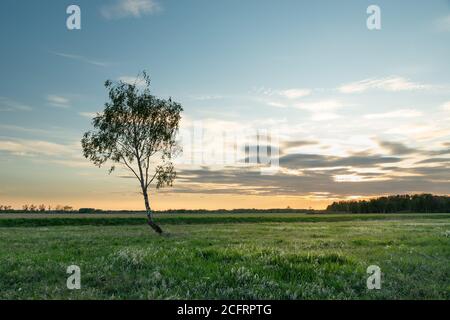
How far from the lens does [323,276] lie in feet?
40.1

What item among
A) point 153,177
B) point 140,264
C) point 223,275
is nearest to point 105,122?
point 153,177

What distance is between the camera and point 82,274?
41.6 ft

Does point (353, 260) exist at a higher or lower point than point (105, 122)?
lower

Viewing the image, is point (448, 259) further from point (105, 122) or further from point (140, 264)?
point (105, 122)

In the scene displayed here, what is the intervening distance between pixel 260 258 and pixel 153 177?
32526mm

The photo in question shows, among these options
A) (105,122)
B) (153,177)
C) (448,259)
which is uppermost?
(105,122)
